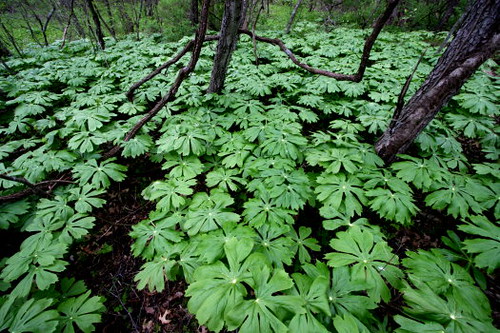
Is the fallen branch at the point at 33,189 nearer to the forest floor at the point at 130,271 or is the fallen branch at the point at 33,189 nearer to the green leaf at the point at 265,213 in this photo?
the forest floor at the point at 130,271

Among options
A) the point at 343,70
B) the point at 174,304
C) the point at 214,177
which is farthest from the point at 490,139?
the point at 174,304

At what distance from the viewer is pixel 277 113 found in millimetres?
3732

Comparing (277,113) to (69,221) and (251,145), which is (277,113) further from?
(69,221)

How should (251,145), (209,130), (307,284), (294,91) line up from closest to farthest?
(307,284) → (251,145) → (209,130) → (294,91)

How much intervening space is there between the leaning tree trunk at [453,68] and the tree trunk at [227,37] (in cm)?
281

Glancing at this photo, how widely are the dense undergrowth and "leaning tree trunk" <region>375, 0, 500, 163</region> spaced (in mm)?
449

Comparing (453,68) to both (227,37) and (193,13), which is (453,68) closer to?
(227,37)

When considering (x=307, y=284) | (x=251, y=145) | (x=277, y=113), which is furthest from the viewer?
(x=277, y=113)

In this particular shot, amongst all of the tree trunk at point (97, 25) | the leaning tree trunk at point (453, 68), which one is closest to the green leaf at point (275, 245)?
the leaning tree trunk at point (453, 68)

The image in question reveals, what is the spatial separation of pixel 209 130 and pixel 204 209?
1523 millimetres

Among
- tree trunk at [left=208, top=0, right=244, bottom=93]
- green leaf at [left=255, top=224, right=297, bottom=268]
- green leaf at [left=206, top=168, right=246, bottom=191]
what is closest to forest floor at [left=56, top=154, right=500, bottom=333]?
green leaf at [left=255, top=224, right=297, bottom=268]

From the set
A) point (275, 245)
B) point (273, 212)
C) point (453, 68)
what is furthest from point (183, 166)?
point (453, 68)

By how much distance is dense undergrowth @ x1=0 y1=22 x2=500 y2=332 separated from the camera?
1.57m

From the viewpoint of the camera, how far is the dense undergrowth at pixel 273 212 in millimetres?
1572
